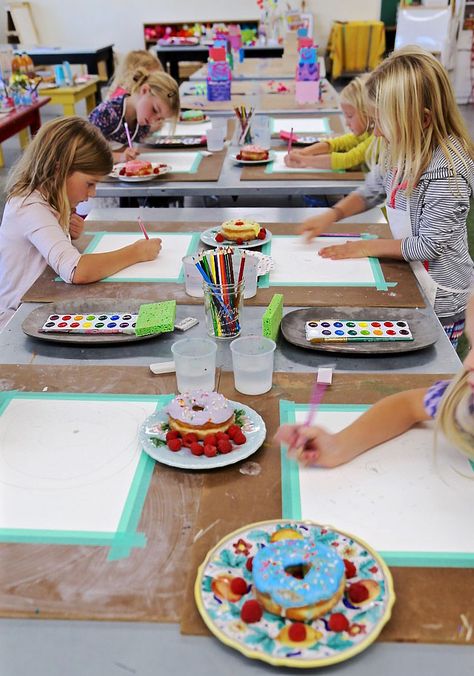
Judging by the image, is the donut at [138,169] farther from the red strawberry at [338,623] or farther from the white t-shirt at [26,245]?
the red strawberry at [338,623]

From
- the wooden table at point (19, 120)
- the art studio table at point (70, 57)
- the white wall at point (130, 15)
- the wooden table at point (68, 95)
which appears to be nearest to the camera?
the wooden table at point (19, 120)

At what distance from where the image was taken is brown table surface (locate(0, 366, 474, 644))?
701 mm

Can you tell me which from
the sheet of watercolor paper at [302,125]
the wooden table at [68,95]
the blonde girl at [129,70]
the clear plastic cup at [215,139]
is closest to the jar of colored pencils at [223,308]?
the clear plastic cup at [215,139]

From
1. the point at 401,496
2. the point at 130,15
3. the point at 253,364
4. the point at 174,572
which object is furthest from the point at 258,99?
the point at 130,15

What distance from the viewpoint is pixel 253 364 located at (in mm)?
1085

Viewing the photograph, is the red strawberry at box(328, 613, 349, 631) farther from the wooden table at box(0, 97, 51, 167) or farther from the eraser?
the wooden table at box(0, 97, 51, 167)

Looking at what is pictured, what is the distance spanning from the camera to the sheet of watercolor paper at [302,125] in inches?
112

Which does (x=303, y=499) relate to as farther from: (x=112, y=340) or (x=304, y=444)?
(x=112, y=340)

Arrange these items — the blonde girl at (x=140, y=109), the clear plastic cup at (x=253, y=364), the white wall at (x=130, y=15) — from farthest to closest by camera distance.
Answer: the white wall at (x=130, y=15) < the blonde girl at (x=140, y=109) < the clear plastic cup at (x=253, y=364)

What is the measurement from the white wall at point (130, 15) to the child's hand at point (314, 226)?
7455 millimetres

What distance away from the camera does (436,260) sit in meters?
1.65

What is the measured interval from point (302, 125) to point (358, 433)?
90.0 inches

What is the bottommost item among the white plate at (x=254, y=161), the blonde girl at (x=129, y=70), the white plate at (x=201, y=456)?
the white plate at (x=254, y=161)

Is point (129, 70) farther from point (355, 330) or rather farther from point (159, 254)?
point (355, 330)
